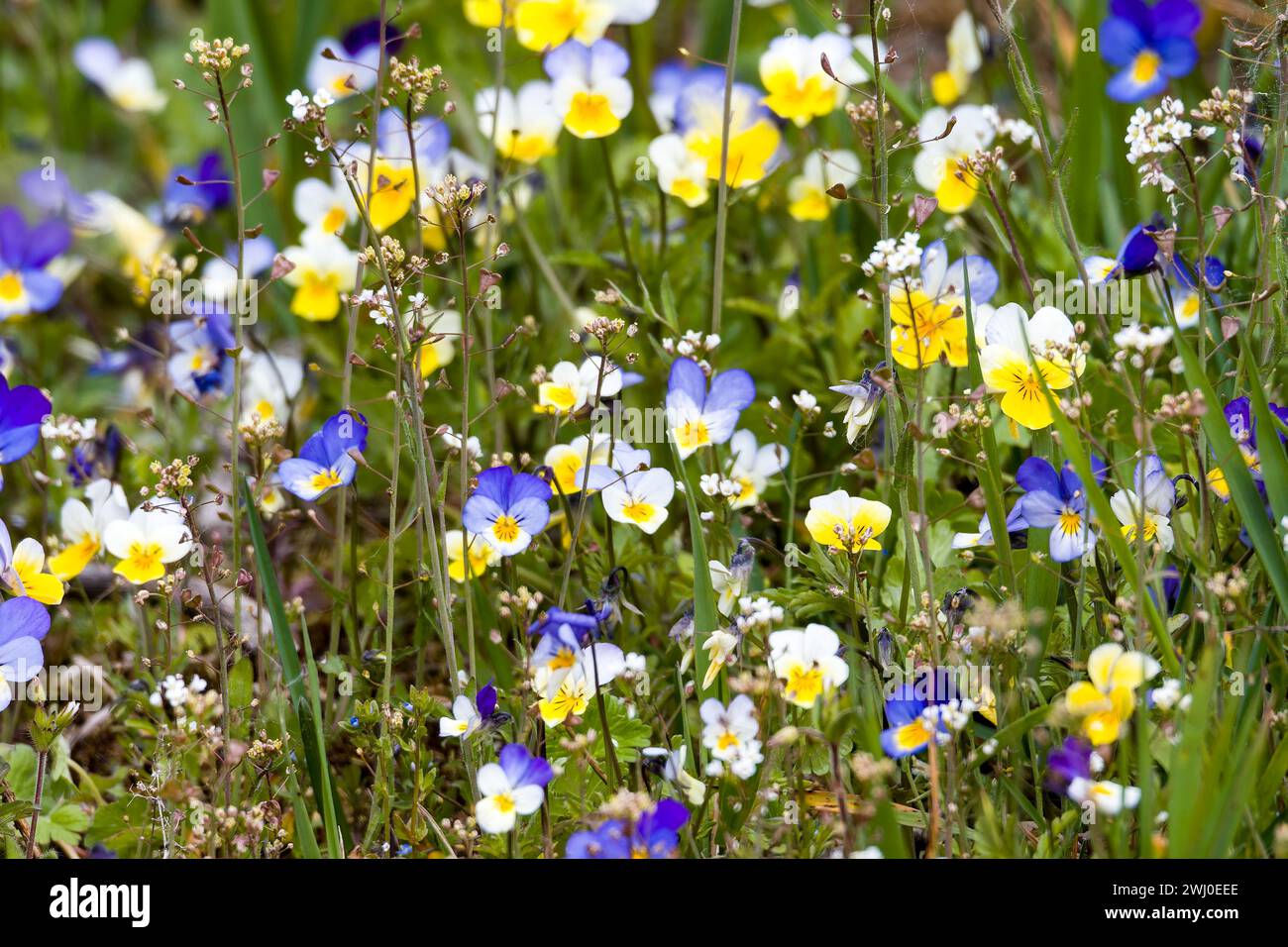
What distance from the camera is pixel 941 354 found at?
1357 mm

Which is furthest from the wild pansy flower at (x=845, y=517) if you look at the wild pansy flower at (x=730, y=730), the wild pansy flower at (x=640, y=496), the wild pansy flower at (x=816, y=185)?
the wild pansy flower at (x=816, y=185)

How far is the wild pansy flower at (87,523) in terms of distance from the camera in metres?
1.66

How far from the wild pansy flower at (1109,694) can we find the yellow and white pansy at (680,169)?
3.55 ft

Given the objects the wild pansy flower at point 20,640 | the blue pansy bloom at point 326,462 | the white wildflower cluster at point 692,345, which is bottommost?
the wild pansy flower at point 20,640

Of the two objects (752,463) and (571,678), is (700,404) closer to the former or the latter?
(752,463)

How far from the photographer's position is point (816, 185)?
7.82ft

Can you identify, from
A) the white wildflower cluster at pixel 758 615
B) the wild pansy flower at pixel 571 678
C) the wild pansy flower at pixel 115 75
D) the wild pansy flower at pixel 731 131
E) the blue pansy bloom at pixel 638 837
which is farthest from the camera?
the wild pansy flower at pixel 115 75

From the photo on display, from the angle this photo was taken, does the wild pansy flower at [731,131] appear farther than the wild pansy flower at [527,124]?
No

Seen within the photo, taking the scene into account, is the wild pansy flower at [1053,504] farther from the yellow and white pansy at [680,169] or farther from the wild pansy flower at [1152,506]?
the yellow and white pansy at [680,169]

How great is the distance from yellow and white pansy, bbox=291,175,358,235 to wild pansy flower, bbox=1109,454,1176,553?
138 centimetres

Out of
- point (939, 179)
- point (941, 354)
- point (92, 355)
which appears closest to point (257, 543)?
point (941, 354)

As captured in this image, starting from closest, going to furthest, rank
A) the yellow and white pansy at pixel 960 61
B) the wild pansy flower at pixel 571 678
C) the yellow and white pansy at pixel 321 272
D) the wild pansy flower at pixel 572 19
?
the wild pansy flower at pixel 571 678 < the wild pansy flower at pixel 572 19 < the yellow and white pansy at pixel 321 272 < the yellow and white pansy at pixel 960 61
